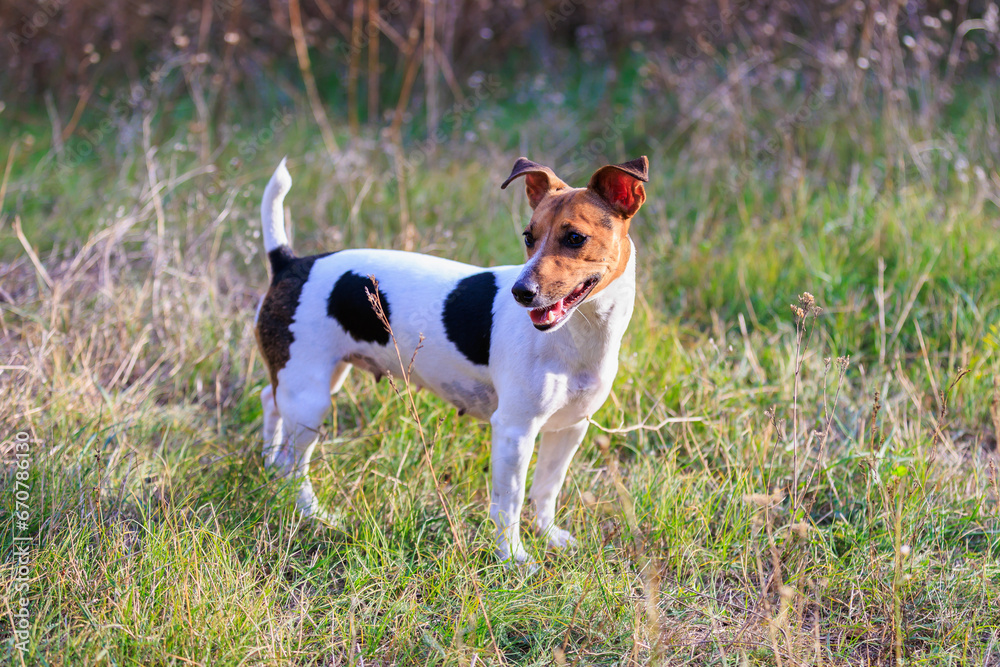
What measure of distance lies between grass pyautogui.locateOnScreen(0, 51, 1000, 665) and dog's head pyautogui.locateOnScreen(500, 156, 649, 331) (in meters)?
0.51

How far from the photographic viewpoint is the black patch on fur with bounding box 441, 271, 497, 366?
2977 millimetres

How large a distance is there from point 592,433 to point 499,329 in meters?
0.99

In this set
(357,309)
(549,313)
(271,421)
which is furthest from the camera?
(271,421)

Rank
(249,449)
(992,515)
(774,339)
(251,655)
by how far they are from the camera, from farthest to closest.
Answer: (774,339)
(249,449)
(992,515)
(251,655)

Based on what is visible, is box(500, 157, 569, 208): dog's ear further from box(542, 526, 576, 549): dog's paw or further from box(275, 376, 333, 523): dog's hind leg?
box(542, 526, 576, 549): dog's paw

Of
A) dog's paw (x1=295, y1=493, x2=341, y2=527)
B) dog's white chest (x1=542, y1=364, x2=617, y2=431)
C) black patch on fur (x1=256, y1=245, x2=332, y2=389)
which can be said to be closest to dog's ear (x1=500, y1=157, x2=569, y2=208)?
dog's white chest (x1=542, y1=364, x2=617, y2=431)

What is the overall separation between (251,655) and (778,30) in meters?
7.01

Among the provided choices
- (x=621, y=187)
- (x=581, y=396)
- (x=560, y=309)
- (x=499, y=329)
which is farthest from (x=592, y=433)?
(x=621, y=187)

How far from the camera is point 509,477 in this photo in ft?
9.48

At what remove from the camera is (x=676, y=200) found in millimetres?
5961

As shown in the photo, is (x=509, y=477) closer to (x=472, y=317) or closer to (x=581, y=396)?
(x=581, y=396)

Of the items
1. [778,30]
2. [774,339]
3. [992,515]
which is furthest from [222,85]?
[992,515]

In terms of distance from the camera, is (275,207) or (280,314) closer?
(280,314)

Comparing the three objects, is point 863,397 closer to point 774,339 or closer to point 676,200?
point 774,339
